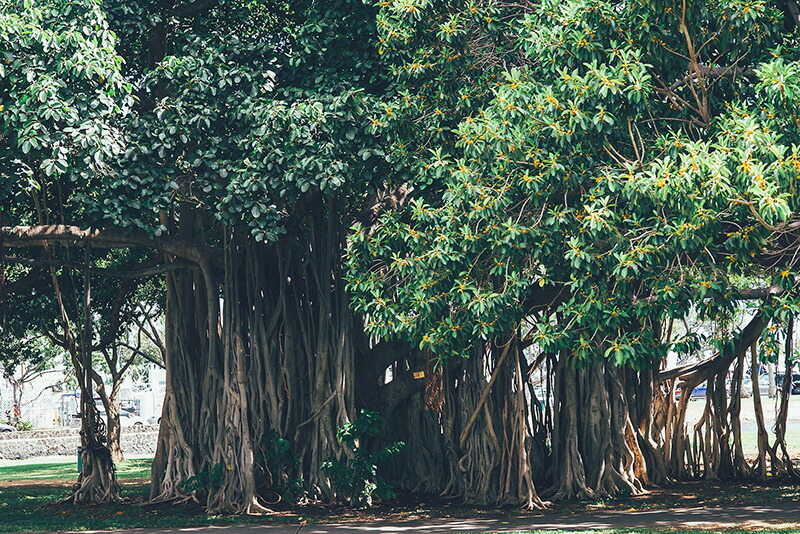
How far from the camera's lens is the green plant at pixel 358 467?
33.9ft

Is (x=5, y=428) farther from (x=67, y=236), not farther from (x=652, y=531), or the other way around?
(x=652, y=531)

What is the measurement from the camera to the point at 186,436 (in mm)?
11070

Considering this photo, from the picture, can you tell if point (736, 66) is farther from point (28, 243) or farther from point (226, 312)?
point (28, 243)

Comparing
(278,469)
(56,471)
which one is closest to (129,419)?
(56,471)

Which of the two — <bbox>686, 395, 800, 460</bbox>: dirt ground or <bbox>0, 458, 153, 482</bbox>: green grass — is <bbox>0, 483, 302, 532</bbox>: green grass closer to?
<bbox>0, 458, 153, 482</bbox>: green grass

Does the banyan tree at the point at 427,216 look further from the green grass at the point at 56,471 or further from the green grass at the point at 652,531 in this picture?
the green grass at the point at 56,471

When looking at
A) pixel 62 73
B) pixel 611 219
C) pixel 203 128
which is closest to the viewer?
pixel 611 219

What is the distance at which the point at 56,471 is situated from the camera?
18500mm

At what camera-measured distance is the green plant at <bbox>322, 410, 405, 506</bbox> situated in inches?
407

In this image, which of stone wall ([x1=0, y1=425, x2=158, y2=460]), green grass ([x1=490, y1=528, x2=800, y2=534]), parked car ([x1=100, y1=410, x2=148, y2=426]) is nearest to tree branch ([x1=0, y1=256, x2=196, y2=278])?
green grass ([x1=490, y1=528, x2=800, y2=534])

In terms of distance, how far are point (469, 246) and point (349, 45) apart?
303cm

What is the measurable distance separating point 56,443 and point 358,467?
16.3 metres

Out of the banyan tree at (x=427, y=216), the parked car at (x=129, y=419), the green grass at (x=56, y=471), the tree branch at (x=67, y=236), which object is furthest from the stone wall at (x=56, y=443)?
the tree branch at (x=67, y=236)

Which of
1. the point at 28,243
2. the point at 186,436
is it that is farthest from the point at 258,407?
the point at 28,243
